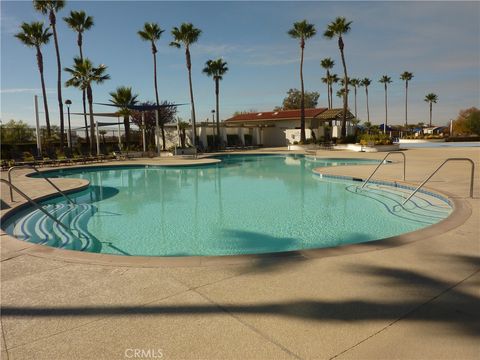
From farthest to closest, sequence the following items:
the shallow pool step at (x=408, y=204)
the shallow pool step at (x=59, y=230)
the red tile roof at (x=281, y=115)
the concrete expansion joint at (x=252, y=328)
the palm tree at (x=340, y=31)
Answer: the red tile roof at (x=281, y=115), the palm tree at (x=340, y=31), the shallow pool step at (x=408, y=204), the shallow pool step at (x=59, y=230), the concrete expansion joint at (x=252, y=328)

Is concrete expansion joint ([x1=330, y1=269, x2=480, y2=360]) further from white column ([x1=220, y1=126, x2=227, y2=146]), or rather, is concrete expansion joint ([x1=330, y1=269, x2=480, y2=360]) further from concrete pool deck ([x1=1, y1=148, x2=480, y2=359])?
white column ([x1=220, y1=126, x2=227, y2=146])

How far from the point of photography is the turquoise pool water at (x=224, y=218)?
6.84 meters

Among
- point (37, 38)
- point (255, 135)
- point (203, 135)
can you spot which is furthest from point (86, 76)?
point (255, 135)

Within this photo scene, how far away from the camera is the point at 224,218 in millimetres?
8750

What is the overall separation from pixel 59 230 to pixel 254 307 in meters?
6.31

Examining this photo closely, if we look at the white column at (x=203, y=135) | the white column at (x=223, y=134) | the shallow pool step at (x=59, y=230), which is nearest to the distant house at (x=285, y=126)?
the white column at (x=223, y=134)

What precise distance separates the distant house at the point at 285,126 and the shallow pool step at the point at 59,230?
92.9 ft

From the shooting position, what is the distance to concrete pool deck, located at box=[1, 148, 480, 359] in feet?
8.34

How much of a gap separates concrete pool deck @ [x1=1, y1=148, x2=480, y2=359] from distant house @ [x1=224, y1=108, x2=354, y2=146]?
33094 mm

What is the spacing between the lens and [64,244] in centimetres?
678

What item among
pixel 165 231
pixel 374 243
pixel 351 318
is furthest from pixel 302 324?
pixel 165 231

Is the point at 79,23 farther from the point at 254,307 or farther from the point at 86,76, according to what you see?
the point at 254,307

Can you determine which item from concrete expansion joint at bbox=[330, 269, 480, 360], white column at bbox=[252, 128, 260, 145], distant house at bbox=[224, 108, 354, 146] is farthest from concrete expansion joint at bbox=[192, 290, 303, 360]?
white column at bbox=[252, 128, 260, 145]

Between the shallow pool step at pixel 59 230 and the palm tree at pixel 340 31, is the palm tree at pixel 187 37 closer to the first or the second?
the palm tree at pixel 340 31
